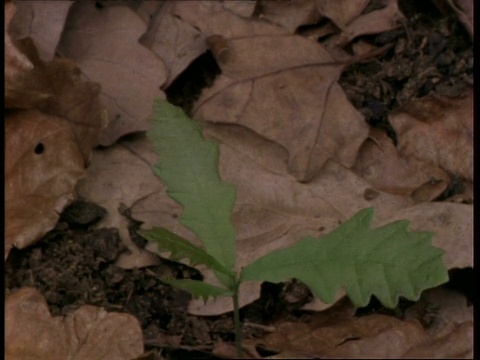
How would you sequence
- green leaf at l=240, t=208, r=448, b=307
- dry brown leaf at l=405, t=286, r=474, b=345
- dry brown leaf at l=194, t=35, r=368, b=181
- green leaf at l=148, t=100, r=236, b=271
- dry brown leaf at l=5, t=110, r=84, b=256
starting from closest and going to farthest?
green leaf at l=240, t=208, r=448, b=307
green leaf at l=148, t=100, r=236, b=271
dry brown leaf at l=405, t=286, r=474, b=345
dry brown leaf at l=5, t=110, r=84, b=256
dry brown leaf at l=194, t=35, r=368, b=181

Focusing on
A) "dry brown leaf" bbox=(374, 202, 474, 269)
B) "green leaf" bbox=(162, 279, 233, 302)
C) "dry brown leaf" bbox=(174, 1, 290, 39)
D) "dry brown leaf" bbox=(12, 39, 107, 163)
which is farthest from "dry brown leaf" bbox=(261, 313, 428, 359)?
"dry brown leaf" bbox=(174, 1, 290, 39)

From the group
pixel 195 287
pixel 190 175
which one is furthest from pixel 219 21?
pixel 195 287

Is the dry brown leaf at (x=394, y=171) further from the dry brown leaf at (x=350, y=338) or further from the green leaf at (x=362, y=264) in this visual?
the green leaf at (x=362, y=264)

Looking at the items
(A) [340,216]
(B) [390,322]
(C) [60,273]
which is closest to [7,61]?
(C) [60,273]

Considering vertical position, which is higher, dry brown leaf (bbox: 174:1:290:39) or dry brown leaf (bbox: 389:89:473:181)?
dry brown leaf (bbox: 174:1:290:39)

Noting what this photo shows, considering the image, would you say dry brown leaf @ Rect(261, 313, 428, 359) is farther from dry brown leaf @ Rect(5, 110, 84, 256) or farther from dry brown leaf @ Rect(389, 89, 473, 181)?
dry brown leaf @ Rect(5, 110, 84, 256)

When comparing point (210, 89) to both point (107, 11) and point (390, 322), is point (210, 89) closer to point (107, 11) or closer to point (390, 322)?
point (107, 11)
